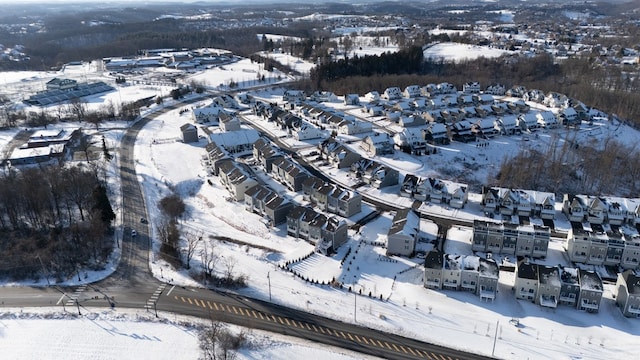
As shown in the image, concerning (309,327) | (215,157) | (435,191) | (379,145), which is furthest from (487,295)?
(215,157)

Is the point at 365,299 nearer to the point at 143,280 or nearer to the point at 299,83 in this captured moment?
the point at 143,280

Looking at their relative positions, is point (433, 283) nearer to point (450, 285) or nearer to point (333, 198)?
point (450, 285)

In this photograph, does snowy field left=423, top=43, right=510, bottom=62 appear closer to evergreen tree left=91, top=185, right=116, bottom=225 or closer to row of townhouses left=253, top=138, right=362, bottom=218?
row of townhouses left=253, top=138, right=362, bottom=218

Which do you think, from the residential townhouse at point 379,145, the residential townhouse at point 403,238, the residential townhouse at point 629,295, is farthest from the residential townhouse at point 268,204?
the residential townhouse at point 629,295

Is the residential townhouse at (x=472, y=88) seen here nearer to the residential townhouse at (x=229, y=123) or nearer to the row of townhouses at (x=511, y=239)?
the residential townhouse at (x=229, y=123)

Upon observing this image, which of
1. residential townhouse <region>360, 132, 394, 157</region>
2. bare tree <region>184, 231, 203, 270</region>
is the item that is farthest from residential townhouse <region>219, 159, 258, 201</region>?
residential townhouse <region>360, 132, 394, 157</region>
